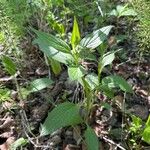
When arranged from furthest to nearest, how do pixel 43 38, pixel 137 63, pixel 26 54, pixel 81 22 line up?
1. pixel 81 22
2. pixel 26 54
3. pixel 137 63
4. pixel 43 38

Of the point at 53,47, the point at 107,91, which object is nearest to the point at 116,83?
the point at 107,91

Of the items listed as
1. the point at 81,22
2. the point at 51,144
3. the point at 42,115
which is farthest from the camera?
the point at 81,22

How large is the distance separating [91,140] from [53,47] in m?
0.43

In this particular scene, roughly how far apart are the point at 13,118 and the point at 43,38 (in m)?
0.54

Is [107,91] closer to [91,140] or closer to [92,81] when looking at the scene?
[92,81]

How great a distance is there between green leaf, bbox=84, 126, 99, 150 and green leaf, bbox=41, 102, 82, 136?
8 centimetres

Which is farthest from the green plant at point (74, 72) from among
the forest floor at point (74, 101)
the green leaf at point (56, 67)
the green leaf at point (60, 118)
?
the green leaf at point (56, 67)

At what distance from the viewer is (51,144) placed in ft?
5.45

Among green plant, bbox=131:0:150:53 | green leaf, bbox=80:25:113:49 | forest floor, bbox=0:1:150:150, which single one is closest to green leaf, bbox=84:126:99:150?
forest floor, bbox=0:1:150:150

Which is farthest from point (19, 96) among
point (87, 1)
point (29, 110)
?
point (87, 1)

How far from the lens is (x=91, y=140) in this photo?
4.96 feet

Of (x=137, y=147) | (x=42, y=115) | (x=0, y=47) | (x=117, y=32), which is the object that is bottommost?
(x=137, y=147)

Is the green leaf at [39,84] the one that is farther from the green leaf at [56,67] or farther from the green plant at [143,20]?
the green plant at [143,20]

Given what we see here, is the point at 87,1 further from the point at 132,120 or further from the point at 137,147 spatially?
the point at 137,147
